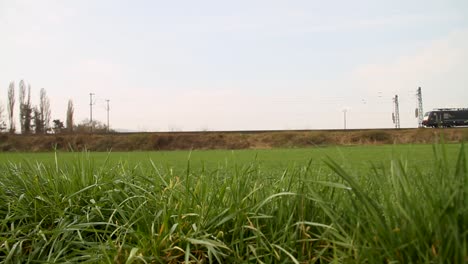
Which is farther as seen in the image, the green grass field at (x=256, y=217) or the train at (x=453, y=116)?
the train at (x=453, y=116)

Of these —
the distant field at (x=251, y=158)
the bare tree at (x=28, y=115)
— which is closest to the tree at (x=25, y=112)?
the bare tree at (x=28, y=115)

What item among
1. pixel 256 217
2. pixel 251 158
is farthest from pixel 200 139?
pixel 256 217

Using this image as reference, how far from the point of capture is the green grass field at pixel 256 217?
1.20 meters

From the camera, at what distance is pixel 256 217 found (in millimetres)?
1679

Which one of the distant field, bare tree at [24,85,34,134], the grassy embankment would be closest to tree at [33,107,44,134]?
bare tree at [24,85,34,134]

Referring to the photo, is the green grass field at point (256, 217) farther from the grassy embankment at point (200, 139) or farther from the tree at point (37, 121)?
the tree at point (37, 121)

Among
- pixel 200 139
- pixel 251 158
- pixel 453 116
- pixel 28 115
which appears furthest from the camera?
pixel 28 115

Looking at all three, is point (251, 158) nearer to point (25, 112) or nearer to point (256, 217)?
point (256, 217)

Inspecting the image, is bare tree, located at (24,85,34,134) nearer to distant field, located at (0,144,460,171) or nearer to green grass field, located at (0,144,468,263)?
distant field, located at (0,144,460,171)

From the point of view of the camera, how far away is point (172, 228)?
63.1 inches

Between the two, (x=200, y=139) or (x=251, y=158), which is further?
(x=200, y=139)

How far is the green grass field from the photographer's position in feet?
3.95

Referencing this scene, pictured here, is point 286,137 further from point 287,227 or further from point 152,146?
point 287,227

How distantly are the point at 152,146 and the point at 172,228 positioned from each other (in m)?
30.3
